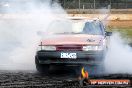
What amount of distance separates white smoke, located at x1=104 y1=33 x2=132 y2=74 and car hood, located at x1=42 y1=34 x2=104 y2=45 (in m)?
0.61

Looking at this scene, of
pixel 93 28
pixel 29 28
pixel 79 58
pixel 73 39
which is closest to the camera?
pixel 79 58

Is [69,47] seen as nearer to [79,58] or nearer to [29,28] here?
[79,58]

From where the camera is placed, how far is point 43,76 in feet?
40.3

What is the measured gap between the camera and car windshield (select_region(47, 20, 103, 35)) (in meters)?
13.7

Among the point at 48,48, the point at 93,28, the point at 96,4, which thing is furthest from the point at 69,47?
the point at 96,4

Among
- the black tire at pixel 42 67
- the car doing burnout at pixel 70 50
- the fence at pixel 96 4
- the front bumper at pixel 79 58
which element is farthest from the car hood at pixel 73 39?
the fence at pixel 96 4

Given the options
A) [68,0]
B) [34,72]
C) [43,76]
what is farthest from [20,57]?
[68,0]

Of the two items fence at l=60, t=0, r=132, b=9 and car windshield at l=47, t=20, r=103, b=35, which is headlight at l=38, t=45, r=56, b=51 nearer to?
car windshield at l=47, t=20, r=103, b=35

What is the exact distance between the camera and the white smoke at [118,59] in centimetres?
1301

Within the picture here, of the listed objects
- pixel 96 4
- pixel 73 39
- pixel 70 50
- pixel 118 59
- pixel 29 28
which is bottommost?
pixel 96 4

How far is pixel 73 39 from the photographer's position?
41.3ft

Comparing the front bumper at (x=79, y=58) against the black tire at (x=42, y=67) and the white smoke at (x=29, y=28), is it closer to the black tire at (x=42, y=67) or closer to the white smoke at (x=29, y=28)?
the black tire at (x=42, y=67)

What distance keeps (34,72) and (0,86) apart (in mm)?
3036

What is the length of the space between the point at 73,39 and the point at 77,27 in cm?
145
